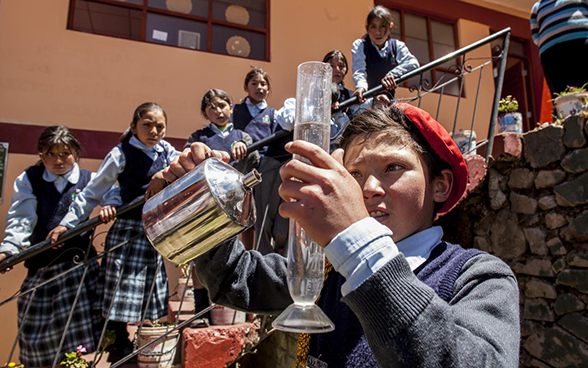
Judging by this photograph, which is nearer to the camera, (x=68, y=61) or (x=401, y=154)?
(x=401, y=154)

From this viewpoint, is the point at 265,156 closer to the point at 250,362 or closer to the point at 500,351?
the point at 250,362

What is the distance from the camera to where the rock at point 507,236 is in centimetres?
270

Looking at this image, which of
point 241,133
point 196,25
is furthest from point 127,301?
point 196,25

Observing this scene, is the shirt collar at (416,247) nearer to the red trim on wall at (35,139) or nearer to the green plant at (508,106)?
the green plant at (508,106)

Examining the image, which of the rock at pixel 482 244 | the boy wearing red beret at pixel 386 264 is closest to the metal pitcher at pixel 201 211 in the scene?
the boy wearing red beret at pixel 386 264

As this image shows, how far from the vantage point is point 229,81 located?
5098 mm

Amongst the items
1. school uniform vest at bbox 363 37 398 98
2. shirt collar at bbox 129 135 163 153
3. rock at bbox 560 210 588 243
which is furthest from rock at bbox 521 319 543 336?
shirt collar at bbox 129 135 163 153

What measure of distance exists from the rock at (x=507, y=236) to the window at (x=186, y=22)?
3865 millimetres

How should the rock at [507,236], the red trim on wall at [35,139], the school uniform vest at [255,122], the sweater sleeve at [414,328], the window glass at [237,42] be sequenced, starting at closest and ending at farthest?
1. the sweater sleeve at [414,328]
2. the rock at [507,236]
3. the school uniform vest at [255,122]
4. the red trim on wall at [35,139]
5. the window glass at [237,42]

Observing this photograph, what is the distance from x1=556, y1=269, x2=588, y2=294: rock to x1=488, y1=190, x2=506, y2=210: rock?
626 millimetres

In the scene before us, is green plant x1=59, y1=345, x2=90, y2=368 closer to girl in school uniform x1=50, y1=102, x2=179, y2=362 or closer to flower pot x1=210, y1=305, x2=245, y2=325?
girl in school uniform x1=50, y1=102, x2=179, y2=362

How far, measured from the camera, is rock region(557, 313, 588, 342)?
224 cm

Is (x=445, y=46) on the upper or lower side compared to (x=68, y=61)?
upper

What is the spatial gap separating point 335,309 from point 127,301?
1.98m
